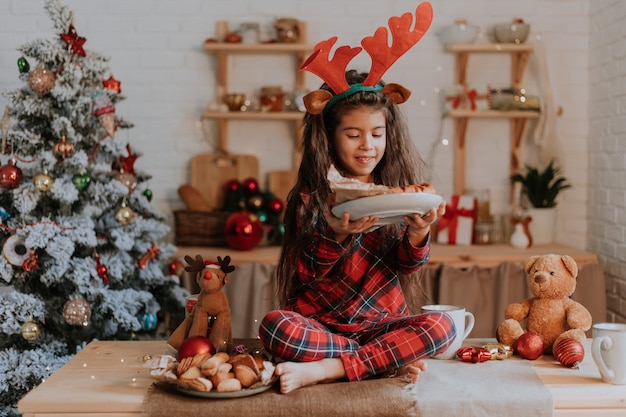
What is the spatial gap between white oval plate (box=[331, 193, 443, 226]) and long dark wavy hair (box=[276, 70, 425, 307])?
0.74ft

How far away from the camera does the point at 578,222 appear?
12.5 ft

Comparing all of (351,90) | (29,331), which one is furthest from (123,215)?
(351,90)

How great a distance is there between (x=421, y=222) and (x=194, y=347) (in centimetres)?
57

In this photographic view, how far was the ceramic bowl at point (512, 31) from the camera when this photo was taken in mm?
3631

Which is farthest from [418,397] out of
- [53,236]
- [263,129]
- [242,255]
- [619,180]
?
[263,129]

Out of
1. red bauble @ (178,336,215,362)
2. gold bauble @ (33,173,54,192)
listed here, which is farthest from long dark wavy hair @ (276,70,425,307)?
gold bauble @ (33,173,54,192)

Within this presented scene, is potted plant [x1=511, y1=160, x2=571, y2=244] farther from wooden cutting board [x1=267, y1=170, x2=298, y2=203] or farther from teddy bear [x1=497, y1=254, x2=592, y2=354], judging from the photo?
teddy bear [x1=497, y1=254, x2=592, y2=354]

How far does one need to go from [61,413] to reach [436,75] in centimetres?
255

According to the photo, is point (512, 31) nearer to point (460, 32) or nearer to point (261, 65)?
point (460, 32)

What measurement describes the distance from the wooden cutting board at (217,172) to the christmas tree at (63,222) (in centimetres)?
81

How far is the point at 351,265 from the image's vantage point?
2.06 meters

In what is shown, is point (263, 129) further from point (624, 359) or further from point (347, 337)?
point (624, 359)

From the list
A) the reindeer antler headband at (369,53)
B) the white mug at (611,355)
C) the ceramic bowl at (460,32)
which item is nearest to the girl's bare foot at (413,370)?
the white mug at (611,355)

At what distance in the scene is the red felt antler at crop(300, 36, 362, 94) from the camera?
6.52 ft
